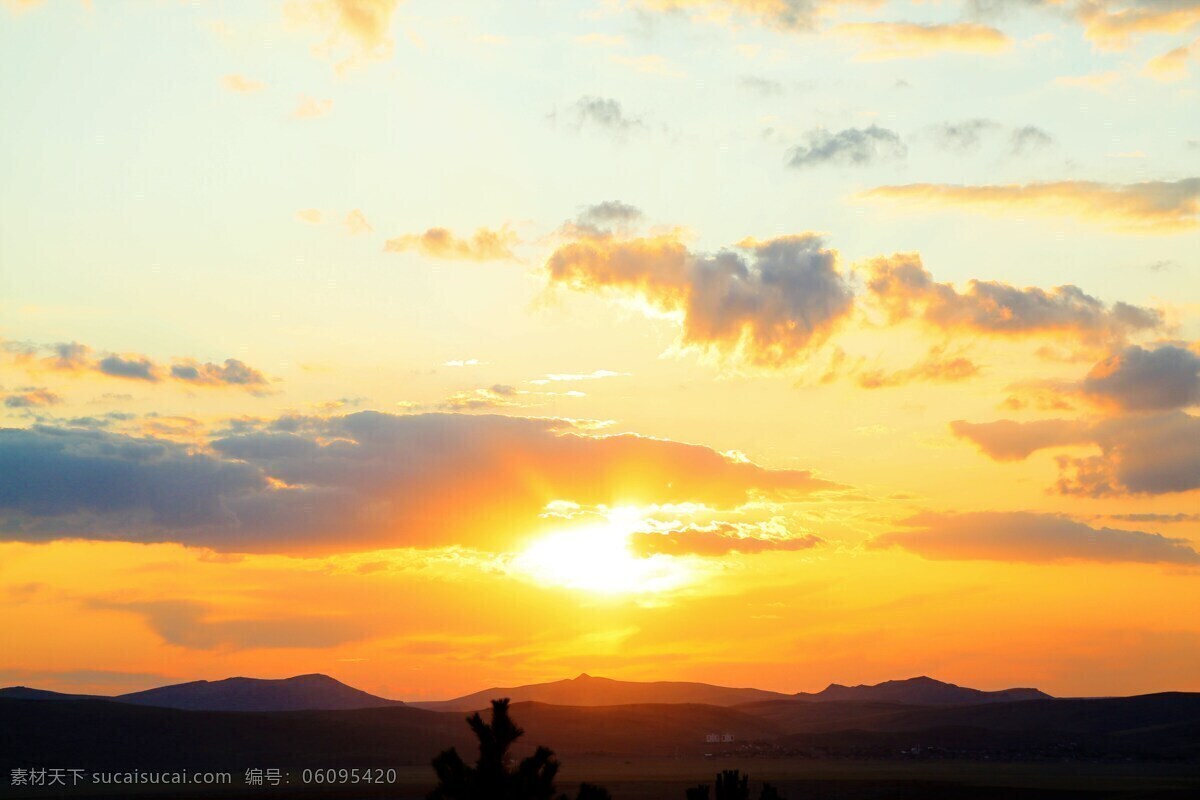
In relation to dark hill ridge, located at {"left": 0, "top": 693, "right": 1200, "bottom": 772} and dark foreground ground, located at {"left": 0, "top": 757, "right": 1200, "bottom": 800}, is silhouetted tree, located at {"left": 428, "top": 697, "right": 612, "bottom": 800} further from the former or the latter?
dark hill ridge, located at {"left": 0, "top": 693, "right": 1200, "bottom": 772}

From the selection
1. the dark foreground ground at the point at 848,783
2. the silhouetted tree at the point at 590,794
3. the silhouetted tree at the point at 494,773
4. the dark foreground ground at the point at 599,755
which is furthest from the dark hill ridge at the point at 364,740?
the silhouetted tree at the point at 494,773

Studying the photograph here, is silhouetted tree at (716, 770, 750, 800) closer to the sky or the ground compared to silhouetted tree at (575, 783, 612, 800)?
closer to the ground

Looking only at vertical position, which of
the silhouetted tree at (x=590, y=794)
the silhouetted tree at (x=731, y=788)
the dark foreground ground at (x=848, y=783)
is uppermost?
the silhouetted tree at (x=590, y=794)

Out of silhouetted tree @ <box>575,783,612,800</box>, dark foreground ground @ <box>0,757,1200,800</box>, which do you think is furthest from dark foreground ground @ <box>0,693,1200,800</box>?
silhouetted tree @ <box>575,783,612,800</box>

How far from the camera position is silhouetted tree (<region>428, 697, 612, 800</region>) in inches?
912

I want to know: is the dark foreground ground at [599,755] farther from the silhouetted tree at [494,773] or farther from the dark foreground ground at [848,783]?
the silhouetted tree at [494,773]

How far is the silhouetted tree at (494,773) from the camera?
23.2 metres

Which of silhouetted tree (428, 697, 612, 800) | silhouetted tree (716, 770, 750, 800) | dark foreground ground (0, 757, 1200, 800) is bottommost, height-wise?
dark foreground ground (0, 757, 1200, 800)

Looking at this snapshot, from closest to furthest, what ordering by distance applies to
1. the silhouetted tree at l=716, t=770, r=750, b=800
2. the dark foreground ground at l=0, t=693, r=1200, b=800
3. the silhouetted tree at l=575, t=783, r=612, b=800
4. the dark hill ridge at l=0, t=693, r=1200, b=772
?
the silhouetted tree at l=575, t=783, r=612, b=800
the silhouetted tree at l=716, t=770, r=750, b=800
the dark foreground ground at l=0, t=693, r=1200, b=800
the dark hill ridge at l=0, t=693, r=1200, b=772

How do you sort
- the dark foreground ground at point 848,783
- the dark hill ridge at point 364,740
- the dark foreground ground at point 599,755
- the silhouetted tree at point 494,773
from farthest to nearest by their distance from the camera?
1. the dark hill ridge at point 364,740
2. the dark foreground ground at point 599,755
3. the dark foreground ground at point 848,783
4. the silhouetted tree at point 494,773

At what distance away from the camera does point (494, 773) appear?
23203 millimetres

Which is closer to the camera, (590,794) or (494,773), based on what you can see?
(494,773)

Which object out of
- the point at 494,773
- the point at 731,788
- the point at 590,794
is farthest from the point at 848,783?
the point at 494,773

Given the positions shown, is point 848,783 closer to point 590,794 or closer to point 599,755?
point 599,755
